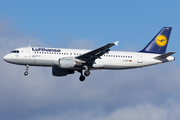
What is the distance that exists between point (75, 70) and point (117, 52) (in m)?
6.56

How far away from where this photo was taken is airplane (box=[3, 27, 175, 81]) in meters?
46.0

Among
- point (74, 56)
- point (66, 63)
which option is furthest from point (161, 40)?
point (66, 63)

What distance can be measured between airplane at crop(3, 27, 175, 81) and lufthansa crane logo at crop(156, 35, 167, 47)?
197cm

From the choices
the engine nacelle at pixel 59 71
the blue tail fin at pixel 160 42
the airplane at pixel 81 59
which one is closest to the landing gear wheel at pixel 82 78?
the airplane at pixel 81 59

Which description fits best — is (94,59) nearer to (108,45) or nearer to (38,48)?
(108,45)

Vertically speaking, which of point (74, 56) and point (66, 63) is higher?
point (74, 56)

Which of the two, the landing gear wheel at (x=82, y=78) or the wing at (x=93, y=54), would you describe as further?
the landing gear wheel at (x=82, y=78)

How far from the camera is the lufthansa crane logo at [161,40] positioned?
172ft

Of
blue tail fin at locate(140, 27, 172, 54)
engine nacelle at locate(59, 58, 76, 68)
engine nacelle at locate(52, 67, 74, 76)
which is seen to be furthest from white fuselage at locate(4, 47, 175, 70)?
engine nacelle at locate(52, 67, 74, 76)

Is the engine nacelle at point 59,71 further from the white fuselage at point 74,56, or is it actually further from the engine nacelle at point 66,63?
the engine nacelle at point 66,63

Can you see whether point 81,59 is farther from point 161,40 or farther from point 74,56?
point 161,40

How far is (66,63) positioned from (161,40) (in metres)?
16.0

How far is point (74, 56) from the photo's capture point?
4712 cm

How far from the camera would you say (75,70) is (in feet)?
165
